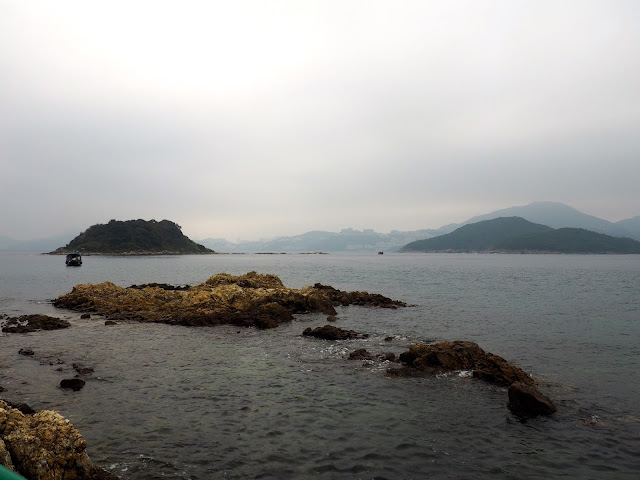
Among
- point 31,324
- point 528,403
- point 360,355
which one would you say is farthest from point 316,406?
point 31,324

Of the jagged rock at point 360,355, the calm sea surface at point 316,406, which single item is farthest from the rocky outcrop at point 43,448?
the jagged rock at point 360,355

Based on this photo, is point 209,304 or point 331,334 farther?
point 209,304

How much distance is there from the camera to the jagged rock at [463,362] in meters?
19.8

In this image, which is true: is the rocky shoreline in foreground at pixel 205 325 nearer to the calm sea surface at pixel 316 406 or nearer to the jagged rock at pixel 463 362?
the jagged rock at pixel 463 362

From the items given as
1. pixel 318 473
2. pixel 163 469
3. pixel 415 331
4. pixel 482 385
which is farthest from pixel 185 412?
pixel 415 331

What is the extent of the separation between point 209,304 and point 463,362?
26.4 m

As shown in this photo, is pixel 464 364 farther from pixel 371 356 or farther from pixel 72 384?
pixel 72 384

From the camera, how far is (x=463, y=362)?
870 inches

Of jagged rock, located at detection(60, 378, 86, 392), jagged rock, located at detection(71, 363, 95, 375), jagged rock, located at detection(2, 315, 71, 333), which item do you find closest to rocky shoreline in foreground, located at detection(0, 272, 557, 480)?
jagged rock, located at detection(2, 315, 71, 333)

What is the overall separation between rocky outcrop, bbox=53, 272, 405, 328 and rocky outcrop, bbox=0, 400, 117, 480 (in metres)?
23.9

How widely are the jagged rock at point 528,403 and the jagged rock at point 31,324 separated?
113 feet

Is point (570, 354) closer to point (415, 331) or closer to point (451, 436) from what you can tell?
point (415, 331)

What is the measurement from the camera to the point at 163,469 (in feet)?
37.0

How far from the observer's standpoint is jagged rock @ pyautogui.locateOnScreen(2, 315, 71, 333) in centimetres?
3055
